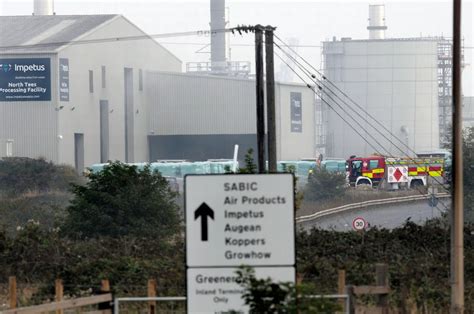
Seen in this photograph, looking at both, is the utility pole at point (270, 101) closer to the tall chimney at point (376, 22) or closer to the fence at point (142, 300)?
the fence at point (142, 300)

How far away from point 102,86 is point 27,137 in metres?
6.82

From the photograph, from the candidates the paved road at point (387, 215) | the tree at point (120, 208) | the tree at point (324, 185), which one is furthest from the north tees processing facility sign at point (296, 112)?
the tree at point (120, 208)

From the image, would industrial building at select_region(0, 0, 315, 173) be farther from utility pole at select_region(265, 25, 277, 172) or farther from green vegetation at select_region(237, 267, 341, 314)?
green vegetation at select_region(237, 267, 341, 314)

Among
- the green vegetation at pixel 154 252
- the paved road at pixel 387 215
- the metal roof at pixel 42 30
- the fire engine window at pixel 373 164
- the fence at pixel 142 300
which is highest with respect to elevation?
the metal roof at pixel 42 30

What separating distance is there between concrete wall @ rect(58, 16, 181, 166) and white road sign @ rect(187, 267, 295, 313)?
69351 mm

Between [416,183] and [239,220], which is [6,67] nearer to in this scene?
[416,183]

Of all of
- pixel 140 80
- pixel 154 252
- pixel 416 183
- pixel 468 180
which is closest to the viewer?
pixel 154 252

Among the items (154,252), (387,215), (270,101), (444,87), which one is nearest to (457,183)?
(154,252)

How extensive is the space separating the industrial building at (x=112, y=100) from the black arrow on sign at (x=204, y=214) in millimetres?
69159

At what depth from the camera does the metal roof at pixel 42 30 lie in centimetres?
8100

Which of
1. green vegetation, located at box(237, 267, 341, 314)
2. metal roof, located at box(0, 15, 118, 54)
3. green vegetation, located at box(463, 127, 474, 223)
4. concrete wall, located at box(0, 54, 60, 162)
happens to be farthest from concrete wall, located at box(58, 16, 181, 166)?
green vegetation, located at box(237, 267, 341, 314)

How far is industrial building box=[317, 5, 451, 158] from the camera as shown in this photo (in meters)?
108

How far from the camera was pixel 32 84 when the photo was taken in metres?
78.1

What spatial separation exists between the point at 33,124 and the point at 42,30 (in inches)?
365
